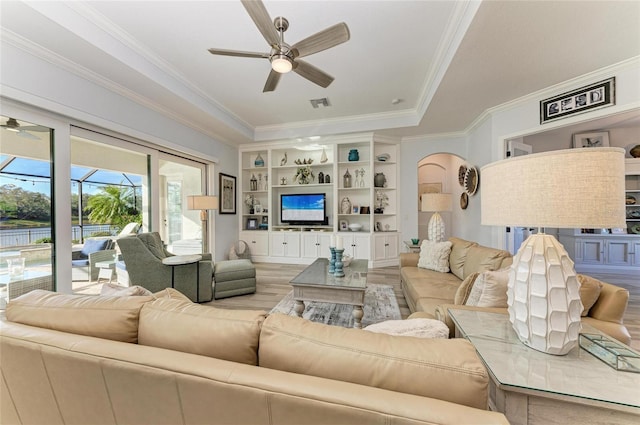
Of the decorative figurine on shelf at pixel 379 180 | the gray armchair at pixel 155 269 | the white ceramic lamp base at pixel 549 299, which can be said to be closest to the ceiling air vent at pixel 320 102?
the decorative figurine on shelf at pixel 379 180

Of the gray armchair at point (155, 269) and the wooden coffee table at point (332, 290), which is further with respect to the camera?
the gray armchair at point (155, 269)

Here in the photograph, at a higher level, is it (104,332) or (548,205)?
(548,205)

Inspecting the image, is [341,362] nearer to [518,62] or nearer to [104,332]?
[104,332]

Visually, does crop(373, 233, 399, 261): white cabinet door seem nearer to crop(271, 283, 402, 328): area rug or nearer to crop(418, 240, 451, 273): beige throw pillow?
crop(271, 283, 402, 328): area rug

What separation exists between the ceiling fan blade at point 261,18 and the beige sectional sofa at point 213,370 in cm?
179

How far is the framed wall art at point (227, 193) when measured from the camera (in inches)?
205

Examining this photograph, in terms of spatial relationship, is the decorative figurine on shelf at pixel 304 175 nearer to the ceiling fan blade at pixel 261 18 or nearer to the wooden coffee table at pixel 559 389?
the ceiling fan blade at pixel 261 18

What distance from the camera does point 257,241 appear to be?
5.66 m

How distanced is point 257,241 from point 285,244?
0.69 m

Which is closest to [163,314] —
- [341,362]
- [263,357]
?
[263,357]

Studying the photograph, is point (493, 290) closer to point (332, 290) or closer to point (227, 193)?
point (332, 290)

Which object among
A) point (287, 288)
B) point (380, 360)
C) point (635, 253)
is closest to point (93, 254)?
point (287, 288)

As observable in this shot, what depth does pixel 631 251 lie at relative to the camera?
4582 millimetres

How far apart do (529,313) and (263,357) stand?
1003mm
